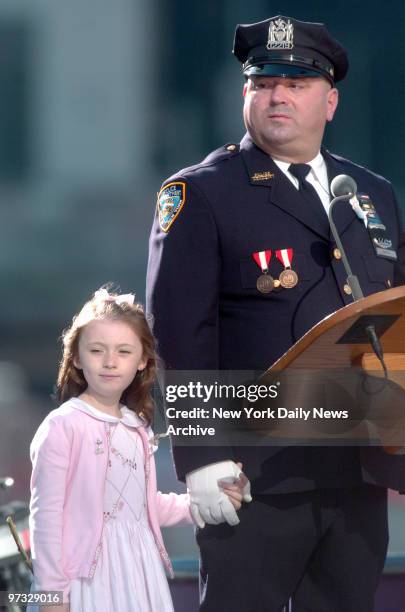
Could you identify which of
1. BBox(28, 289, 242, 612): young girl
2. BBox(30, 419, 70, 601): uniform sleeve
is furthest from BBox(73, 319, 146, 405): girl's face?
BBox(30, 419, 70, 601): uniform sleeve

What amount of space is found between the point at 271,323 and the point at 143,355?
8.3 inches

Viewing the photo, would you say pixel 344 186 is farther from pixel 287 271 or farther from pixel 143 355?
pixel 143 355

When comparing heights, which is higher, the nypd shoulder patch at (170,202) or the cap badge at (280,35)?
the cap badge at (280,35)

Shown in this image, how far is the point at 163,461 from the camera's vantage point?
2854 millimetres

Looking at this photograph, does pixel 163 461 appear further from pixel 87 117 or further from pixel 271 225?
pixel 87 117

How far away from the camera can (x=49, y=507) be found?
1.99m

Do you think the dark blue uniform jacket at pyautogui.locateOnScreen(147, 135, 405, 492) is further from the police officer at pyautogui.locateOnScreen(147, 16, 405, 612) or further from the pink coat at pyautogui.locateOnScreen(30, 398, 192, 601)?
the pink coat at pyautogui.locateOnScreen(30, 398, 192, 601)

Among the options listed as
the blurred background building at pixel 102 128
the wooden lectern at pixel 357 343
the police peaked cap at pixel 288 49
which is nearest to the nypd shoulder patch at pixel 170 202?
the police peaked cap at pixel 288 49

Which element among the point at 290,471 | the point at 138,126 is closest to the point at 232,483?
the point at 290,471

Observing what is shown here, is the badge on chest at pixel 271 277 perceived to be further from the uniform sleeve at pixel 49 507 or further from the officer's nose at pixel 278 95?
the uniform sleeve at pixel 49 507

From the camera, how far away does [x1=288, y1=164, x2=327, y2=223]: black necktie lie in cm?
221

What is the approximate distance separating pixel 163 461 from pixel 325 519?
748mm

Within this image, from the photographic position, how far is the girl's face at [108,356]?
6.86ft

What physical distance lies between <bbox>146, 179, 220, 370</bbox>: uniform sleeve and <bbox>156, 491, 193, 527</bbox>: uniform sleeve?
210 mm
